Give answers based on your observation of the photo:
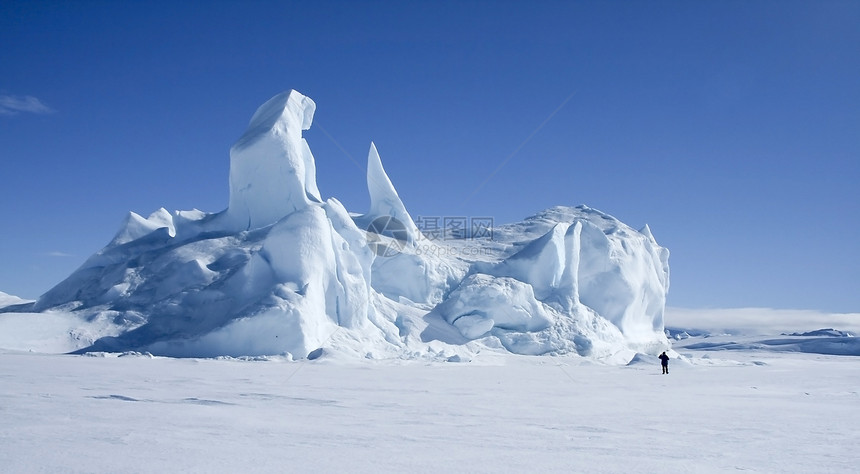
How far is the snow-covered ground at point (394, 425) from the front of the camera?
4398 mm

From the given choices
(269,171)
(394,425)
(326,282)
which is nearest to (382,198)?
(269,171)

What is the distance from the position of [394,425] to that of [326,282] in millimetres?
13588

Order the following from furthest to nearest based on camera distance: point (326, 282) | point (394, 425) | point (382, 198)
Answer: point (382, 198), point (326, 282), point (394, 425)

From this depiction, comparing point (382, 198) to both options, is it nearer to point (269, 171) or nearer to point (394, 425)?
point (269, 171)

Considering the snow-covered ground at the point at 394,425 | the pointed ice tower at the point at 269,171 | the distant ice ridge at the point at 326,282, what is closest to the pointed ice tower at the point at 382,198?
the distant ice ridge at the point at 326,282

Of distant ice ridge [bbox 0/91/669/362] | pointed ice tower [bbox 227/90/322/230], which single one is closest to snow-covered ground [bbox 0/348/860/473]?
distant ice ridge [bbox 0/91/669/362]

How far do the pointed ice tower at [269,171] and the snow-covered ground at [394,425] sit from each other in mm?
13238

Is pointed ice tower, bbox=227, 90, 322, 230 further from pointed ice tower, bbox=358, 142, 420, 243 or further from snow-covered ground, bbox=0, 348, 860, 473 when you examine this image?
snow-covered ground, bbox=0, 348, 860, 473

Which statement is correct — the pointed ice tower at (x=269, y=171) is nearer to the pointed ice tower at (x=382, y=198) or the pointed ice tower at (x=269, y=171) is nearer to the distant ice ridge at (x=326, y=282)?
the distant ice ridge at (x=326, y=282)

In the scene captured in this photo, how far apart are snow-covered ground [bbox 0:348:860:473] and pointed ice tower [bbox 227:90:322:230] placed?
1324 centimetres

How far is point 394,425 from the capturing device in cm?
599

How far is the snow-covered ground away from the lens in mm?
4398

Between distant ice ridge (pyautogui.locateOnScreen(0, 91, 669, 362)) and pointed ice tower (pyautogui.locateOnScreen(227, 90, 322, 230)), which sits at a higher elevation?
pointed ice tower (pyautogui.locateOnScreen(227, 90, 322, 230))

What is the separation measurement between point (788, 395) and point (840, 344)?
37641 mm
